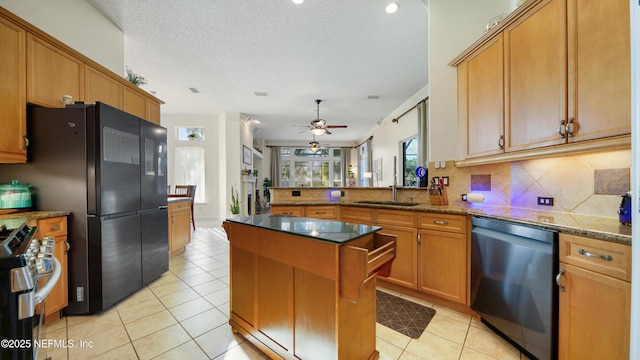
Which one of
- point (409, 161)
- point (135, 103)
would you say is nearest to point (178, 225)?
point (135, 103)

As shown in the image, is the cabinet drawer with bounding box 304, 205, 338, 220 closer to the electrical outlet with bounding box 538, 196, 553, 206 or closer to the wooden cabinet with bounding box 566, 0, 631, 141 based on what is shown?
the electrical outlet with bounding box 538, 196, 553, 206

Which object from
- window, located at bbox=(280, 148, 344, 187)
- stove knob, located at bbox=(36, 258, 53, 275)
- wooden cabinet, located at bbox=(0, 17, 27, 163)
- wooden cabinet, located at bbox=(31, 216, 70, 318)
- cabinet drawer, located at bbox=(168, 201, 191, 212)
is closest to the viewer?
stove knob, located at bbox=(36, 258, 53, 275)

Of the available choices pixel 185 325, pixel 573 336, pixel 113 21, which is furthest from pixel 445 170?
pixel 113 21

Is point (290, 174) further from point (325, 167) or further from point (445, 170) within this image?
point (445, 170)

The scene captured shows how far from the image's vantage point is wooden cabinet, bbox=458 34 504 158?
6.59 ft

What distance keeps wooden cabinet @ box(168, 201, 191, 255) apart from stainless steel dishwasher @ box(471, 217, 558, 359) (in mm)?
3768

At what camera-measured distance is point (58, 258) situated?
184 cm

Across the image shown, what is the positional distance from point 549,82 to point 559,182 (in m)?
0.83

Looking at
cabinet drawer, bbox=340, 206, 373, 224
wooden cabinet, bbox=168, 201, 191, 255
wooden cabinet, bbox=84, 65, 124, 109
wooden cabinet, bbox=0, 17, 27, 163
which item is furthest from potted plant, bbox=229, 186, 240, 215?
wooden cabinet, bbox=0, 17, 27, 163

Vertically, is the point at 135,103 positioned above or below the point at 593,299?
above

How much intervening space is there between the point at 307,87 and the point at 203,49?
6.46ft

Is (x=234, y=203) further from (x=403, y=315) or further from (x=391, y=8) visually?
(x=391, y=8)

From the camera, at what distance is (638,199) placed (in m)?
0.74

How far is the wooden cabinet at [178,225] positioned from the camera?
3348 millimetres
